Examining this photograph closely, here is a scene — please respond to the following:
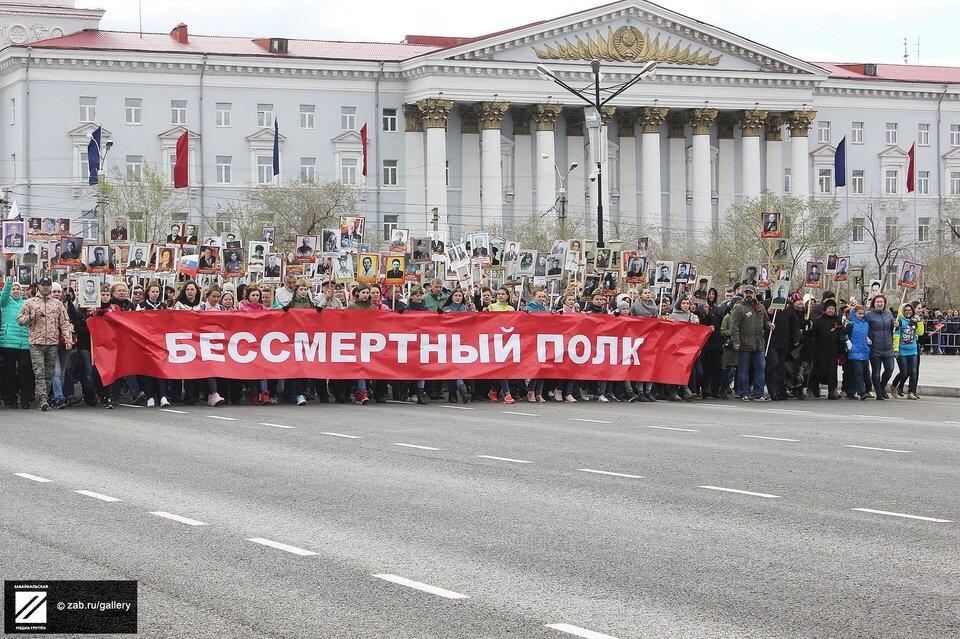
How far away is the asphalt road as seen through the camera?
8875 mm

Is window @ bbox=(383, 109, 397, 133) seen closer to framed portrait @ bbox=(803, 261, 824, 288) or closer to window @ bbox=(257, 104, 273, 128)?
window @ bbox=(257, 104, 273, 128)

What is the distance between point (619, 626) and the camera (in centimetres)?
858

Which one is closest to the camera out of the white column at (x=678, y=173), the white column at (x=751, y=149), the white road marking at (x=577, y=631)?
the white road marking at (x=577, y=631)

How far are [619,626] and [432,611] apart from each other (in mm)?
1007

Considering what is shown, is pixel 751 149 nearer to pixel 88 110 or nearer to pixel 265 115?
pixel 265 115

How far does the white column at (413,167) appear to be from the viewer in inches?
3445

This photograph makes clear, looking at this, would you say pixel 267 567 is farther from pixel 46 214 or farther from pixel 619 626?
pixel 46 214

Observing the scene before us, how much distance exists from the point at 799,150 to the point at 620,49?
11740 mm

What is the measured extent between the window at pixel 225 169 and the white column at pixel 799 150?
30.0m

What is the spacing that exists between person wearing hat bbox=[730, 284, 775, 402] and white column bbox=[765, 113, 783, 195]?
2657 inches

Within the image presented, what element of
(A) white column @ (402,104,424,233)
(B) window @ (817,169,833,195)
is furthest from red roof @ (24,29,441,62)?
(B) window @ (817,169,833,195)

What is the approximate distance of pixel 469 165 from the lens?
89.3 meters

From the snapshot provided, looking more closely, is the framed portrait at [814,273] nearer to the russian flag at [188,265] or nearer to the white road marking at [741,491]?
the russian flag at [188,265]

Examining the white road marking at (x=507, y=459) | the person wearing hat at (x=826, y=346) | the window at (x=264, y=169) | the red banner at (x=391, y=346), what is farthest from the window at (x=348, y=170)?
the white road marking at (x=507, y=459)
